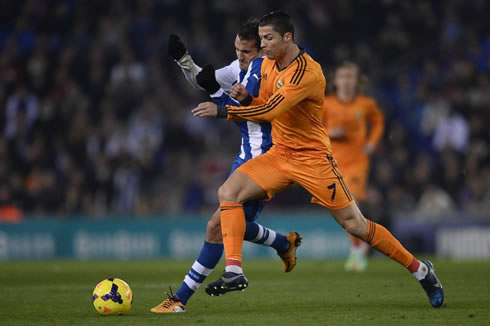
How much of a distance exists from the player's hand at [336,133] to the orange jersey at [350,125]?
0.25 ft

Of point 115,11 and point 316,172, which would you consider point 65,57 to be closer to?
point 115,11

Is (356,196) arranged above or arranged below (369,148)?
below

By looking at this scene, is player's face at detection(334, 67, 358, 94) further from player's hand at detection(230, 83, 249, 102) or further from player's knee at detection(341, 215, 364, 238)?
player's hand at detection(230, 83, 249, 102)

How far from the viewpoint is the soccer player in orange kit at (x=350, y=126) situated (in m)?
12.4

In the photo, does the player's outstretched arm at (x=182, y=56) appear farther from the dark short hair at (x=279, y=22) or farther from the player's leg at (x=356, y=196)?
the player's leg at (x=356, y=196)

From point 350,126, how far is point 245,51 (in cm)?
530

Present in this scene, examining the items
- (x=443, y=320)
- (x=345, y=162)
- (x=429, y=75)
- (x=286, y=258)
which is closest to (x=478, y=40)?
(x=429, y=75)

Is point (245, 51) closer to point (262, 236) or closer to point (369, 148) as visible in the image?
point (262, 236)

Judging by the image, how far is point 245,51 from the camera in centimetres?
754

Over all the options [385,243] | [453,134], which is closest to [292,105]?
[385,243]

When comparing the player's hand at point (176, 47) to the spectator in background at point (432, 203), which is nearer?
the player's hand at point (176, 47)

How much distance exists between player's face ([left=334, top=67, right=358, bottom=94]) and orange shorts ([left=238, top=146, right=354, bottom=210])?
17.9 feet

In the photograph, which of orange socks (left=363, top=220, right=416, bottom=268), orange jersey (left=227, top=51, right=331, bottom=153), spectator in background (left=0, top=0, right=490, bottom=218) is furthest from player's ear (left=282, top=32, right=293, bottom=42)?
spectator in background (left=0, top=0, right=490, bottom=218)

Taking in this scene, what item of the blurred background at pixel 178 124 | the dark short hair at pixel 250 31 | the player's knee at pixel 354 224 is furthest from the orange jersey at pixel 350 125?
the player's knee at pixel 354 224
